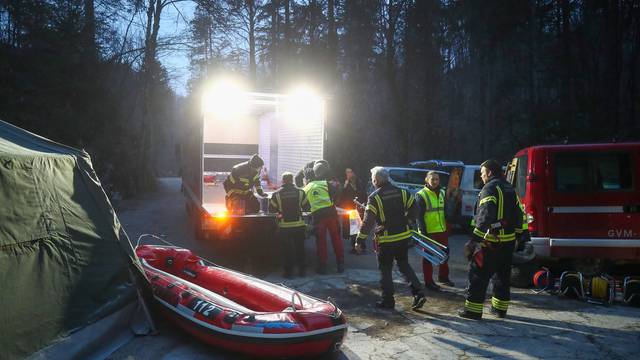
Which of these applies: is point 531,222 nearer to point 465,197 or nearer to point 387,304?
point 387,304

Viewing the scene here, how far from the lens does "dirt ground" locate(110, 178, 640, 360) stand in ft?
15.1

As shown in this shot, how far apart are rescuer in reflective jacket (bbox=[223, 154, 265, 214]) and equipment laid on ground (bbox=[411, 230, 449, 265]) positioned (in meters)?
2.83

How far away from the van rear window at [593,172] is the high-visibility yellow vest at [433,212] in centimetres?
164

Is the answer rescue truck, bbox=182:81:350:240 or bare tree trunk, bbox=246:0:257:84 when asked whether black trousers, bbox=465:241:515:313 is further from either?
bare tree trunk, bbox=246:0:257:84

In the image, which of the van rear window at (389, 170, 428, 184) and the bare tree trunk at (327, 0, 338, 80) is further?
the bare tree trunk at (327, 0, 338, 80)

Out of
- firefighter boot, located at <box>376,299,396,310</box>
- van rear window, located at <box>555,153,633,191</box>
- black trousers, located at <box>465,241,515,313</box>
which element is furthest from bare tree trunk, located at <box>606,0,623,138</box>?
firefighter boot, located at <box>376,299,396,310</box>

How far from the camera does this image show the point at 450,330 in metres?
5.22

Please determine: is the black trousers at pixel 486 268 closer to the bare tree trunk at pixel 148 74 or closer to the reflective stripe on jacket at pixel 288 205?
the reflective stripe on jacket at pixel 288 205

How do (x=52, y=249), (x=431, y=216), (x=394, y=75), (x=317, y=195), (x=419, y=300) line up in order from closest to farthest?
(x=52, y=249) → (x=419, y=300) → (x=431, y=216) → (x=317, y=195) → (x=394, y=75)

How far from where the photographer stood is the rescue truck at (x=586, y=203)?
6.61 metres

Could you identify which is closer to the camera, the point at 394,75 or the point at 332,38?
the point at 332,38

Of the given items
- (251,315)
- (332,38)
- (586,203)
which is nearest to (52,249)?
(251,315)

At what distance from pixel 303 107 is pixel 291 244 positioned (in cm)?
347

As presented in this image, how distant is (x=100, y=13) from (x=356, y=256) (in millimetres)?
15150
